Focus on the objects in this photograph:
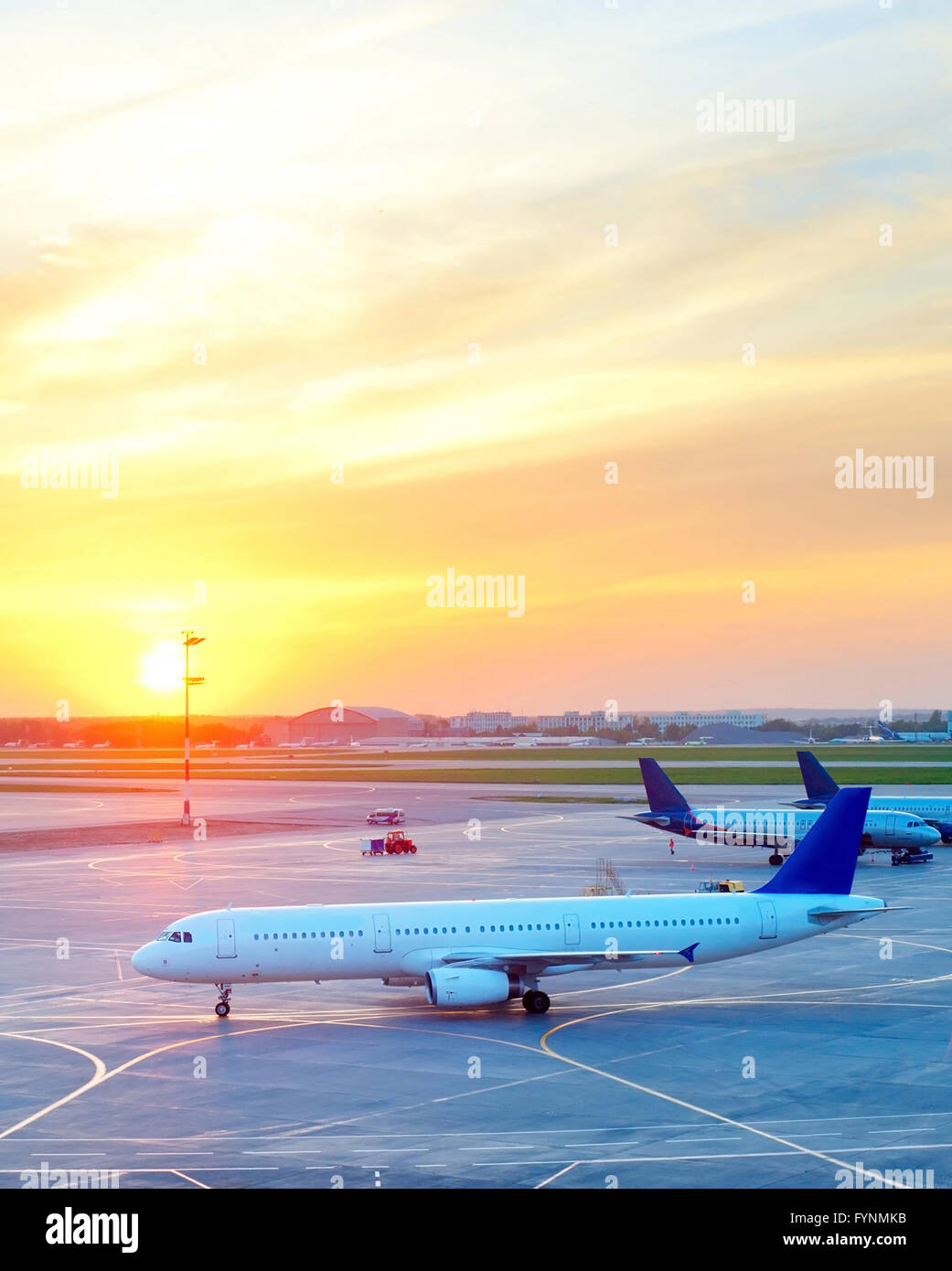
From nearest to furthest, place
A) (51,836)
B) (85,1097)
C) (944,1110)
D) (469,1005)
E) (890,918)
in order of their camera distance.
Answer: (944,1110) → (85,1097) → (469,1005) → (890,918) → (51,836)

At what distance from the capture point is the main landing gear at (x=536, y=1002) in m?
47.7

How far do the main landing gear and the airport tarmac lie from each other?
0.51m

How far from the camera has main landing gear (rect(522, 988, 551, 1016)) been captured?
1876 inches

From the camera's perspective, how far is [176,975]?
154ft

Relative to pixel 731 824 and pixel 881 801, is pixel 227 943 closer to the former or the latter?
pixel 731 824

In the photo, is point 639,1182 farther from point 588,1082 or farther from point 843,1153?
point 588,1082

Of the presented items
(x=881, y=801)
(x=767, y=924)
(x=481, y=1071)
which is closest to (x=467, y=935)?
(x=481, y=1071)

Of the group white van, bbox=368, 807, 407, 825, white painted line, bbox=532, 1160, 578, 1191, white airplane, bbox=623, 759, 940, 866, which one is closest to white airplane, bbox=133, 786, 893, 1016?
white painted line, bbox=532, 1160, 578, 1191

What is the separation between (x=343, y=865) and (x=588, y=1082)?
59644 mm

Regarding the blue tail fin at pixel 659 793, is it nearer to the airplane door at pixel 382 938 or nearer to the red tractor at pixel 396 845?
the red tractor at pixel 396 845

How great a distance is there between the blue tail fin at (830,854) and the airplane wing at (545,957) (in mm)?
4987

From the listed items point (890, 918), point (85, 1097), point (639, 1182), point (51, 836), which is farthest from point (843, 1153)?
point (51, 836)

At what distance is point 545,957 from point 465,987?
3.07 meters

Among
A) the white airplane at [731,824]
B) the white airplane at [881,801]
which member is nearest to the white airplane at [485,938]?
the white airplane at [731,824]
